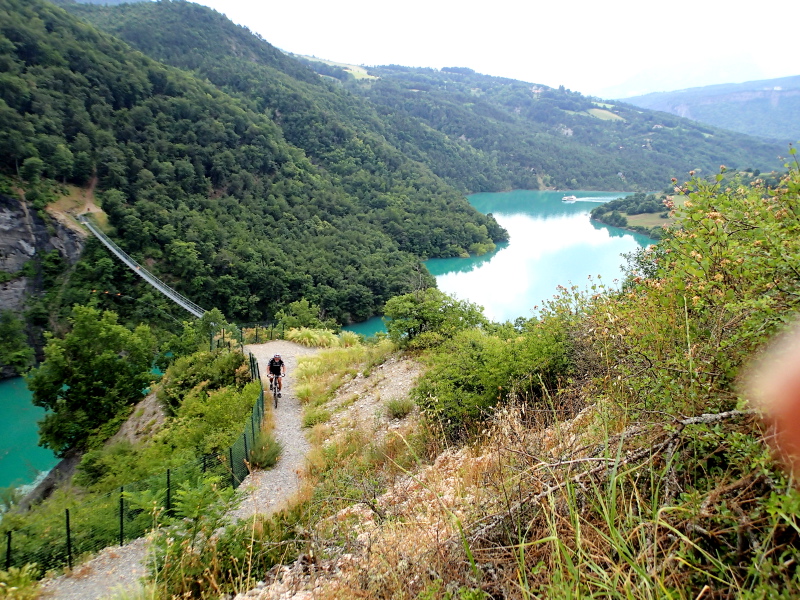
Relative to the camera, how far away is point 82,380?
12.6 m

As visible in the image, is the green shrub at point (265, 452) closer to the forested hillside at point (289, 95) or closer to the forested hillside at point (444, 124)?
the forested hillside at point (289, 95)

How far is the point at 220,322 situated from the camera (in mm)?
20672

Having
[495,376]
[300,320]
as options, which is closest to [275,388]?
[495,376]

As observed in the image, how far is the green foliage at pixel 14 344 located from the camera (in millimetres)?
28375

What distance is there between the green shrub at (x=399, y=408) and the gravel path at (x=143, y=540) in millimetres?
1579

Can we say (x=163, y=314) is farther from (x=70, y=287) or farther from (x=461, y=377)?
(x=461, y=377)

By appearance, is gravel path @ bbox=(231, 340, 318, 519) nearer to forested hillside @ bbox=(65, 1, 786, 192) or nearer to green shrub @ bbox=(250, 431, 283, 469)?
green shrub @ bbox=(250, 431, 283, 469)

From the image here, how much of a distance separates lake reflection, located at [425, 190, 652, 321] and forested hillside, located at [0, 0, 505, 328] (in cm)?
510

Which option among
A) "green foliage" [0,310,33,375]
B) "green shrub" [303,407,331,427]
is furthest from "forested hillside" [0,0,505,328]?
"green shrub" [303,407,331,427]

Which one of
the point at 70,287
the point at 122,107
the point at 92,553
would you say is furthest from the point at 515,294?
the point at 122,107

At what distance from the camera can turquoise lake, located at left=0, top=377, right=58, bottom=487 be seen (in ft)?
58.4

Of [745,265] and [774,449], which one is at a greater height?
[745,265]

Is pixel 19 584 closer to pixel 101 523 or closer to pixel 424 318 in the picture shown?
pixel 101 523

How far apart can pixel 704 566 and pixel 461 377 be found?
4.51m
